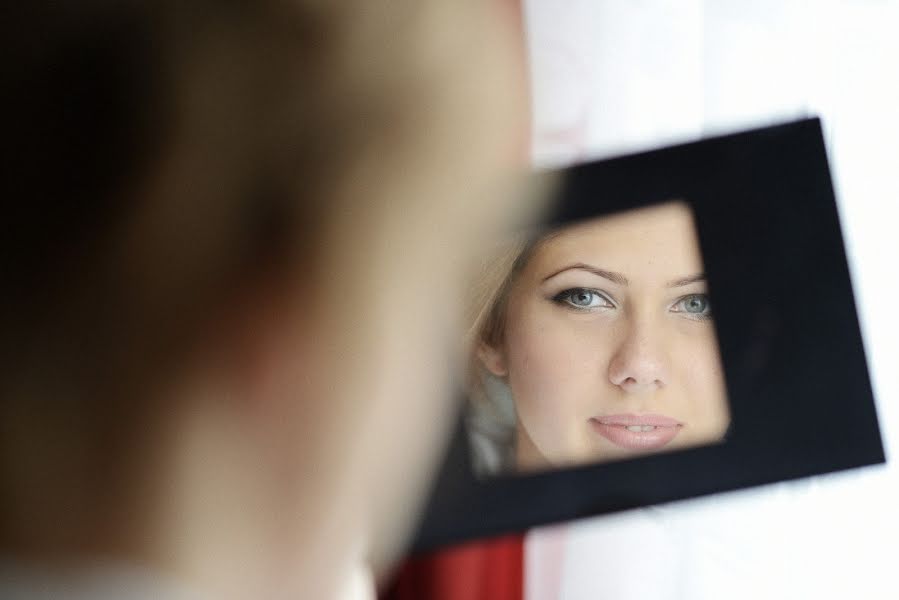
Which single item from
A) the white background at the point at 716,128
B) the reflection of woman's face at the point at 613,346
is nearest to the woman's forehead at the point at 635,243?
the reflection of woman's face at the point at 613,346

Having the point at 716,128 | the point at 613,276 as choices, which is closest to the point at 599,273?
the point at 613,276

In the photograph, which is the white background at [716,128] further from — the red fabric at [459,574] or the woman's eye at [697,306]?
the woman's eye at [697,306]

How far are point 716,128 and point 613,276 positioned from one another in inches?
7.8

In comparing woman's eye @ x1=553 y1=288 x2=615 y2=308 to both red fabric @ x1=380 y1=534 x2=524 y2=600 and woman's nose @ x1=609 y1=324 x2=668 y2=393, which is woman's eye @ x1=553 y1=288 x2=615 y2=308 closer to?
woman's nose @ x1=609 y1=324 x2=668 y2=393

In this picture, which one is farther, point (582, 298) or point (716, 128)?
point (716, 128)

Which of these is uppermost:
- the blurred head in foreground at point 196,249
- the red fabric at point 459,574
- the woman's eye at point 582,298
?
the blurred head in foreground at point 196,249

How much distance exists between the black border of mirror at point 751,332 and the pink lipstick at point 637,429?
12 mm

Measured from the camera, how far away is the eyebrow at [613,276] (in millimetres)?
527

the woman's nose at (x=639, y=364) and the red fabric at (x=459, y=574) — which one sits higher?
the woman's nose at (x=639, y=364)

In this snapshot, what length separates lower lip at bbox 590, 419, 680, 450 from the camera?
0.51 meters

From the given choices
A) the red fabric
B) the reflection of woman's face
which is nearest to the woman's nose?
the reflection of woman's face

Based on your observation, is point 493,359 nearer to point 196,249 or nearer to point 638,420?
point 638,420

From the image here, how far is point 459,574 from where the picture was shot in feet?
2.04

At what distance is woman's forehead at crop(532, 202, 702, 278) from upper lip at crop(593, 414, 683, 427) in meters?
0.09
